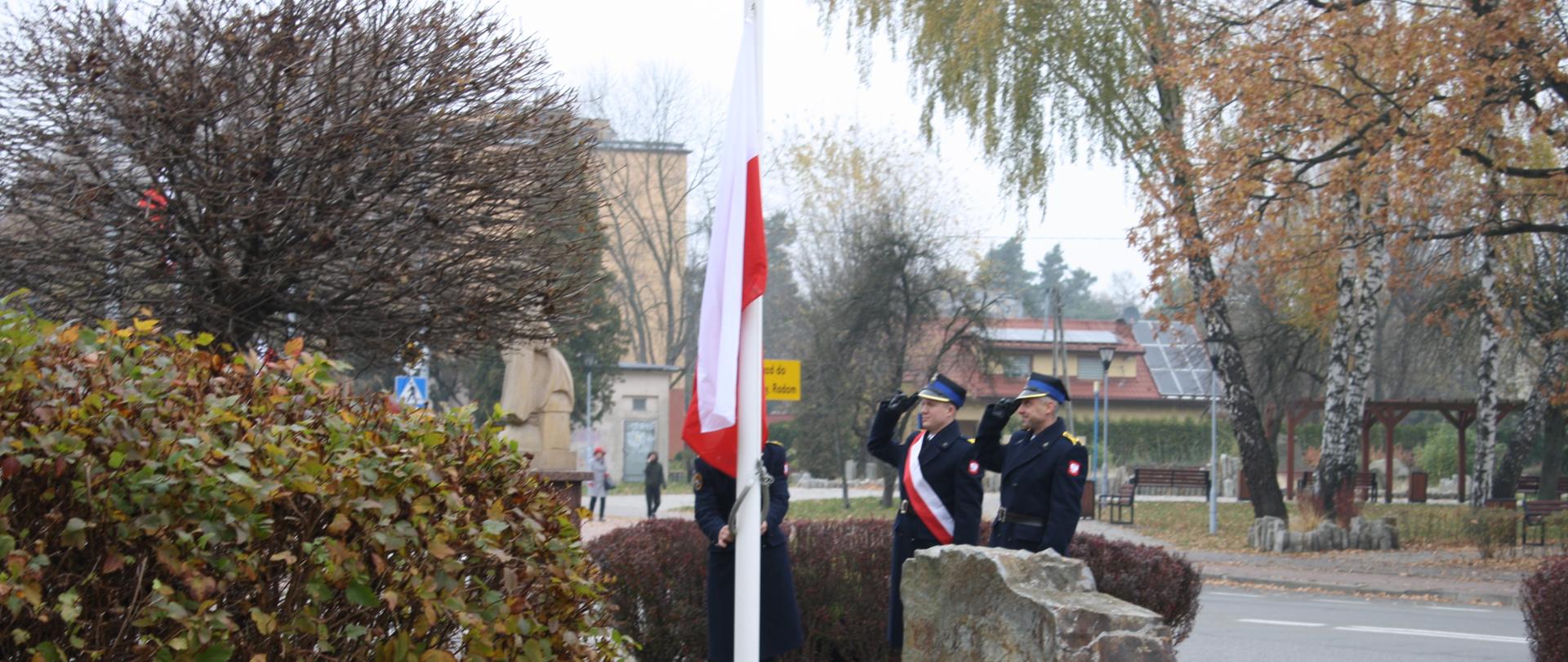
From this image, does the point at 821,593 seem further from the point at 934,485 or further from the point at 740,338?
the point at 740,338

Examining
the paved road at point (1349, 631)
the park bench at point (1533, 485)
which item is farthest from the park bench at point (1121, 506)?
the paved road at point (1349, 631)

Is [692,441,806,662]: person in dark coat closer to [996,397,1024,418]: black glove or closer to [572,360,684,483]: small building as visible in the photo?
[996,397,1024,418]: black glove

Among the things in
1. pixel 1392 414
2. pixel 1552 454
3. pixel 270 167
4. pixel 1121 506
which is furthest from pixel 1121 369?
pixel 270 167

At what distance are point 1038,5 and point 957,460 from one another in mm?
18189

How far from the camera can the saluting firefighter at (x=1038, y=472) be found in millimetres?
7414

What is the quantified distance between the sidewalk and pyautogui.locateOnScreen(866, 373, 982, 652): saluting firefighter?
30.9 ft

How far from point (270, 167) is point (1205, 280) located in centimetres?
1993

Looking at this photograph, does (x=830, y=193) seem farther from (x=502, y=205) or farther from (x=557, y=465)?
(x=502, y=205)

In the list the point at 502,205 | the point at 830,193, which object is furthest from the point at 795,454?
the point at 502,205

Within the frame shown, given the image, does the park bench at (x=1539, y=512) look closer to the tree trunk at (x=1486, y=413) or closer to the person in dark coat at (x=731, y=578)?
the tree trunk at (x=1486, y=413)

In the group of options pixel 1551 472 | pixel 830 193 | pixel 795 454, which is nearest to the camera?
pixel 1551 472

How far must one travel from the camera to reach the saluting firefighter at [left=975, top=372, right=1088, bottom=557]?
24.3 feet

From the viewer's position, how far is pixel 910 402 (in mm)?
8344

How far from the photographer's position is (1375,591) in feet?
62.1
